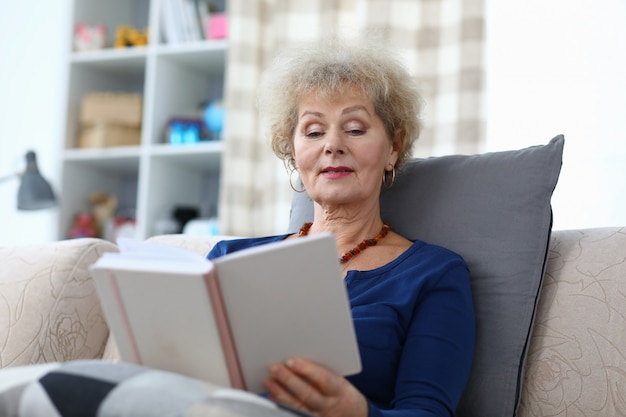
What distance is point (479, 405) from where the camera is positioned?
1.36m

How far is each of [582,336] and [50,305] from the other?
3.56ft

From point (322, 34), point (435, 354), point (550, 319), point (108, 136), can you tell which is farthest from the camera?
point (108, 136)

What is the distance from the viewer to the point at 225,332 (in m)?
1.00

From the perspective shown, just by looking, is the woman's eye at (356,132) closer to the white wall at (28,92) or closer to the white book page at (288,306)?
the white book page at (288,306)

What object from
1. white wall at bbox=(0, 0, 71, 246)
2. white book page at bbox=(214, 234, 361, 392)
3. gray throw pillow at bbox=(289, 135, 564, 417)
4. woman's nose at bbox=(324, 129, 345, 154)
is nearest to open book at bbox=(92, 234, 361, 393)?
white book page at bbox=(214, 234, 361, 392)

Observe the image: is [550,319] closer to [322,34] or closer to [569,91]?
[569,91]

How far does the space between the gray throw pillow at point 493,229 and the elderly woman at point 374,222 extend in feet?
0.20

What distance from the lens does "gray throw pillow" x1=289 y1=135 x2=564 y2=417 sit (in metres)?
1.37

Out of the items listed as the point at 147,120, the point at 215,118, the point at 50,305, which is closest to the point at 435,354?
the point at 50,305

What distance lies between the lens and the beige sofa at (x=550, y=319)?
1312 mm

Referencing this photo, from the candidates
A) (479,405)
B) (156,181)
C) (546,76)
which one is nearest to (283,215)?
(156,181)

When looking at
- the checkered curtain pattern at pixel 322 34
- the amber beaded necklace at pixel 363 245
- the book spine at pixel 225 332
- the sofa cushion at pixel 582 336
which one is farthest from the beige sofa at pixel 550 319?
the checkered curtain pattern at pixel 322 34

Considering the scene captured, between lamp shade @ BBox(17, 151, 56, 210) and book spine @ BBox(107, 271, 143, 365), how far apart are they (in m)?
1.73

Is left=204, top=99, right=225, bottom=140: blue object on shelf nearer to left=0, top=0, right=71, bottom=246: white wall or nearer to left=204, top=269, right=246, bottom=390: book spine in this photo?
left=0, top=0, right=71, bottom=246: white wall
